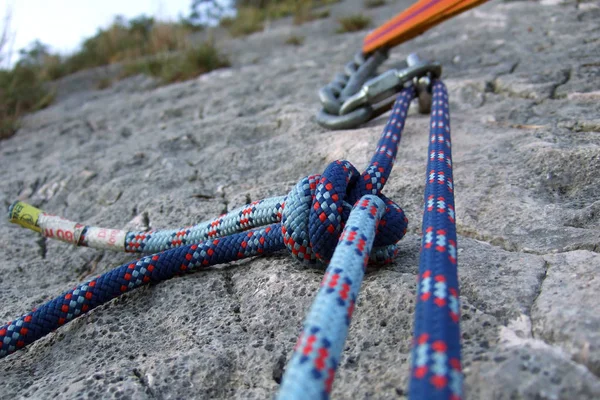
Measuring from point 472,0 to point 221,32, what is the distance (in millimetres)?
3833

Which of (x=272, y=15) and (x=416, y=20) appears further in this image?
(x=272, y=15)

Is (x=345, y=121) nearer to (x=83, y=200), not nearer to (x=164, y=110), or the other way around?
(x=83, y=200)

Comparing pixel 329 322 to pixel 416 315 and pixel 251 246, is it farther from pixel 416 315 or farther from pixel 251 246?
pixel 251 246

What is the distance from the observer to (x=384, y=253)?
31.3 inches

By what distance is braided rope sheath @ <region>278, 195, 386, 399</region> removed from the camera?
483 millimetres

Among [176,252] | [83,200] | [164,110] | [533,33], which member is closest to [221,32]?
[164,110]

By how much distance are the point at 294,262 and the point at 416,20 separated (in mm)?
1356

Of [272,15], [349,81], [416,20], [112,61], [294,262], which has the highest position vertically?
[272,15]

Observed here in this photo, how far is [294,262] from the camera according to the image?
2.91 feet

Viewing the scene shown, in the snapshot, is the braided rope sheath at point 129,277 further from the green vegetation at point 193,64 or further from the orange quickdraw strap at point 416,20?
the green vegetation at point 193,64

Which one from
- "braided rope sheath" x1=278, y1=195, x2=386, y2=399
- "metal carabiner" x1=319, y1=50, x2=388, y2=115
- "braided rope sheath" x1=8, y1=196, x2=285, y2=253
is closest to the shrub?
"braided rope sheath" x1=8, y1=196, x2=285, y2=253

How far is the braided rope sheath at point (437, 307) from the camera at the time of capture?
0.46 m

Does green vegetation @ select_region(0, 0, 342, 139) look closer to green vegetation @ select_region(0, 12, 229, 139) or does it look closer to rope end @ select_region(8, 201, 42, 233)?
green vegetation @ select_region(0, 12, 229, 139)

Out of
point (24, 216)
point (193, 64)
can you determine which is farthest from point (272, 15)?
point (24, 216)
